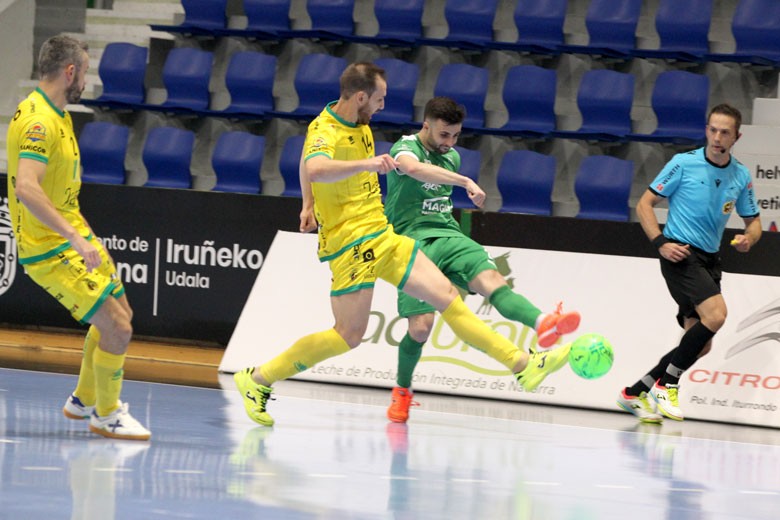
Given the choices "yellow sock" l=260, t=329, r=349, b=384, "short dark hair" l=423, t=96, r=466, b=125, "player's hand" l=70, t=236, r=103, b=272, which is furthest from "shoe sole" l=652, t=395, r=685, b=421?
"player's hand" l=70, t=236, r=103, b=272

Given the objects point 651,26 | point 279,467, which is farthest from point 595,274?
point 651,26

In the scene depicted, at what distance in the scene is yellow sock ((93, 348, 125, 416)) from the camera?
6.57 metres

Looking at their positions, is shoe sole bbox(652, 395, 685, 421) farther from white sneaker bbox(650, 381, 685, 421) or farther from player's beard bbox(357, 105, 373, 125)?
player's beard bbox(357, 105, 373, 125)

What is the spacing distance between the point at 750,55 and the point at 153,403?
25.0ft

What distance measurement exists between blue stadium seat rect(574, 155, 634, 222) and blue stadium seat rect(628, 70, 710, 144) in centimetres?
53

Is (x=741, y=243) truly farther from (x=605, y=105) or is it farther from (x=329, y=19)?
(x=329, y=19)

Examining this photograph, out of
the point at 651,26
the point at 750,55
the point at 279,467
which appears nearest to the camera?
the point at 279,467

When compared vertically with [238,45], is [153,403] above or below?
below

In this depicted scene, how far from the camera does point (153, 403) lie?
27.2 feet

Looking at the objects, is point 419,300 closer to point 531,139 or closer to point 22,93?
point 531,139

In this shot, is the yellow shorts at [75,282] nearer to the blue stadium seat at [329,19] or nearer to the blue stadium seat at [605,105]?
the blue stadium seat at [605,105]

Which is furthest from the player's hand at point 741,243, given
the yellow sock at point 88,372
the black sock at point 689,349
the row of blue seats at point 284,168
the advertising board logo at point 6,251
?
the advertising board logo at point 6,251

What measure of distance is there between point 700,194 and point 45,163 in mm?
4545

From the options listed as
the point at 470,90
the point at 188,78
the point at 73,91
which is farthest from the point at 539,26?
the point at 73,91
